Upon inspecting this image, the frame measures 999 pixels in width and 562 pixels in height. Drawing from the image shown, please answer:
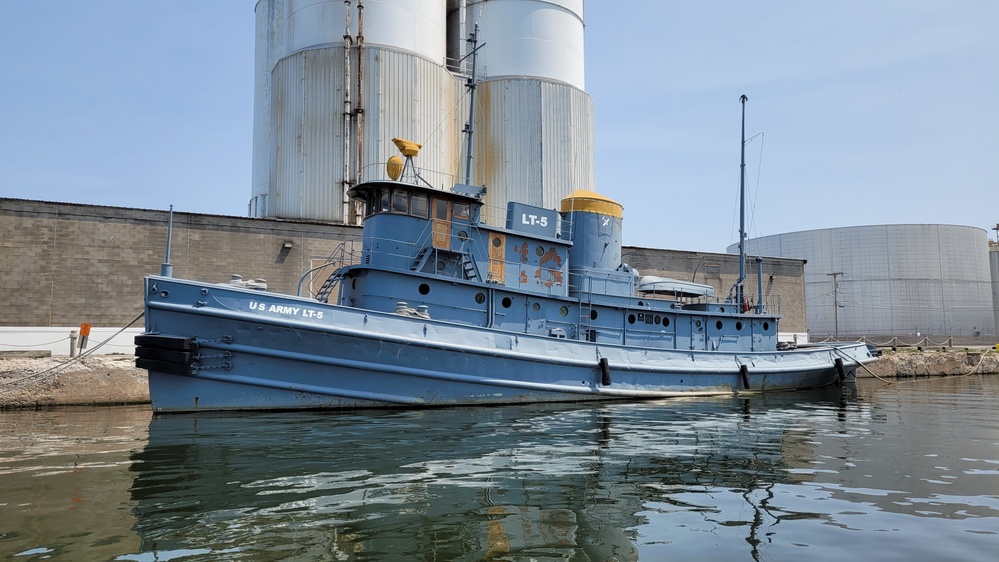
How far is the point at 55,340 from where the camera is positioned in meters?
17.2

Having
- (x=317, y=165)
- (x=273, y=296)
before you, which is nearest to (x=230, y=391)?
(x=273, y=296)

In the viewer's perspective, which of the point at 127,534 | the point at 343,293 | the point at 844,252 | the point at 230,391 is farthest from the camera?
the point at 844,252

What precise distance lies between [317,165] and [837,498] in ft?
72.7

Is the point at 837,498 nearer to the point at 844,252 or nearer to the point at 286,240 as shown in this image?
the point at 286,240

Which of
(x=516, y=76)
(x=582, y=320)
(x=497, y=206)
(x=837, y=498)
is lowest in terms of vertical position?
(x=837, y=498)

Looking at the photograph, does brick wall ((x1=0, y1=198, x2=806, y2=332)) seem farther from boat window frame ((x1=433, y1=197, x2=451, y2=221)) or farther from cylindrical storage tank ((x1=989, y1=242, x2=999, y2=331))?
cylindrical storage tank ((x1=989, y1=242, x2=999, y2=331))

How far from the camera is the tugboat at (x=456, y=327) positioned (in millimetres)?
11617

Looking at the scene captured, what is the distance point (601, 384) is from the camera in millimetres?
14828

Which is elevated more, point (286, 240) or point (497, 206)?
point (497, 206)

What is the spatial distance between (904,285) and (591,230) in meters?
44.4

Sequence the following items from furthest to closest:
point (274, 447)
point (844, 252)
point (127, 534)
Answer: point (844, 252) → point (274, 447) → point (127, 534)

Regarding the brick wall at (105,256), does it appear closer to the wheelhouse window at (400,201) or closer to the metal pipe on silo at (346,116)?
the metal pipe on silo at (346,116)

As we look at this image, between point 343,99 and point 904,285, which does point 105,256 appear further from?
point 904,285

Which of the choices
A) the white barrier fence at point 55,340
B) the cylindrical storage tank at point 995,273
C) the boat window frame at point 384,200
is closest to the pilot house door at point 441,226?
the boat window frame at point 384,200
